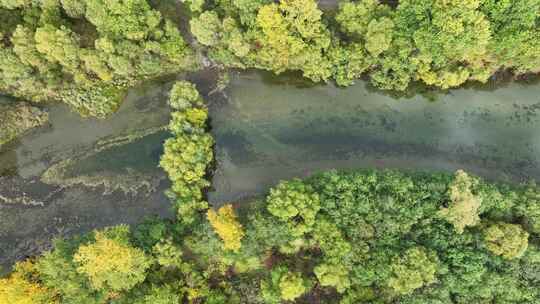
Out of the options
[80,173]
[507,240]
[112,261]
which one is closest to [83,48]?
[80,173]

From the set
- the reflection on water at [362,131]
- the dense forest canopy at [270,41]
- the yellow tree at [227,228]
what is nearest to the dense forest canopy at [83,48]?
the dense forest canopy at [270,41]

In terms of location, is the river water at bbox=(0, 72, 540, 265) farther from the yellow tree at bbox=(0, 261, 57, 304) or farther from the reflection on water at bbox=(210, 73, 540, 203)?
the yellow tree at bbox=(0, 261, 57, 304)

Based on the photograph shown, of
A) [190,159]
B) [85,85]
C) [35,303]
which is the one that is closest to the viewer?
[35,303]

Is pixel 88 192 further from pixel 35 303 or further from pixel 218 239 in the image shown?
pixel 218 239

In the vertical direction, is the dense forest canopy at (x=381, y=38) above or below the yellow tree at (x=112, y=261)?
above

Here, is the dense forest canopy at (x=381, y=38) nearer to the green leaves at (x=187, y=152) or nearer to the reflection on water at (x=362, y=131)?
the reflection on water at (x=362, y=131)

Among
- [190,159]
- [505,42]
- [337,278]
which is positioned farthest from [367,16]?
[337,278]

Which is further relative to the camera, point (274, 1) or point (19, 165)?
point (19, 165)
